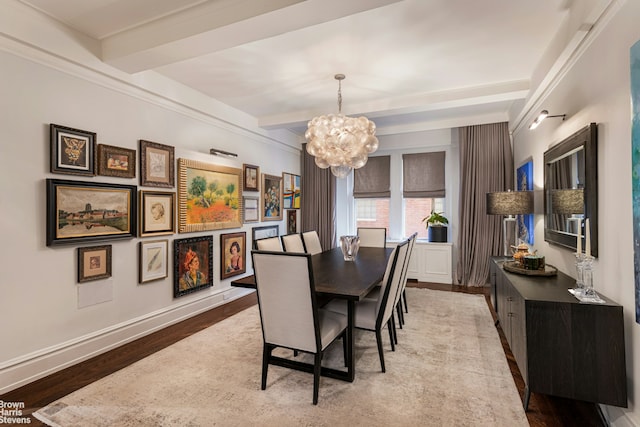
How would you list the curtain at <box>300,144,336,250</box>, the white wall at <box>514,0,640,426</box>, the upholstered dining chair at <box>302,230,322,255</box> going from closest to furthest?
the white wall at <box>514,0,640,426</box> < the upholstered dining chair at <box>302,230,322,255</box> < the curtain at <box>300,144,336,250</box>

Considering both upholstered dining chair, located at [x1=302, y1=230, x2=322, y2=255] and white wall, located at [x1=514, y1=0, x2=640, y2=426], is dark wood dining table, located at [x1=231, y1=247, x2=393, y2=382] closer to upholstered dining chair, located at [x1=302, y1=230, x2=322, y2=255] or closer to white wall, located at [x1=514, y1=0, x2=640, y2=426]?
upholstered dining chair, located at [x1=302, y1=230, x2=322, y2=255]

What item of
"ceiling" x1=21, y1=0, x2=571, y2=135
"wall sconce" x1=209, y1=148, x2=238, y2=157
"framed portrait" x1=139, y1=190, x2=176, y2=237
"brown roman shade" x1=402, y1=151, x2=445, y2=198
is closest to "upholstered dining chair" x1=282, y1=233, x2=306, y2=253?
"framed portrait" x1=139, y1=190, x2=176, y2=237

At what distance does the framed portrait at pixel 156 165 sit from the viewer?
10.5 feet

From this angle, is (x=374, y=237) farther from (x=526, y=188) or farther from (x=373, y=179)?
(x=526, y=188)

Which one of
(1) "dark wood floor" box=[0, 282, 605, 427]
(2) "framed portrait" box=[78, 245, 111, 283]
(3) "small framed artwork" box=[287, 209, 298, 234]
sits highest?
(3) "small framed artwork" box=[287, 209, 298, 234]

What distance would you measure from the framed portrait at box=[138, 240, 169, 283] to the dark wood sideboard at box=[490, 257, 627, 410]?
3.34m

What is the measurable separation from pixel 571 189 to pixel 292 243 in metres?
2.59

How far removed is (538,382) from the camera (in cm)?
186

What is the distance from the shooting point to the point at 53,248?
2498 millimetres

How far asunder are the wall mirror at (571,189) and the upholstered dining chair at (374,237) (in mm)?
1996

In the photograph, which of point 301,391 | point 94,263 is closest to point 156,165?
point 94,263

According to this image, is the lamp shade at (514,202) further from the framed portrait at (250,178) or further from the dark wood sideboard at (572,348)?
the framed portrait at (250,178)

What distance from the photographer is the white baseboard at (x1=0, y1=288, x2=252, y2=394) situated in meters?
2.27

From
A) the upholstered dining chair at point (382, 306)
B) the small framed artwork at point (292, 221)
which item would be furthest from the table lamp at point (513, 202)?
the small framed artwork at point (292, 221)
